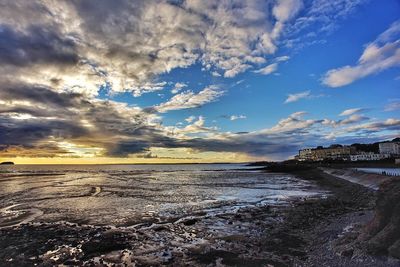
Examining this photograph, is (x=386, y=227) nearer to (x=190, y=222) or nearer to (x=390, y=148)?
(x=190, y=222)

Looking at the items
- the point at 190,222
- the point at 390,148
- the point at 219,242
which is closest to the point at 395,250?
the point at 219,242

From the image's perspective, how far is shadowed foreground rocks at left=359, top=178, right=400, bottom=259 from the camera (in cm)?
917

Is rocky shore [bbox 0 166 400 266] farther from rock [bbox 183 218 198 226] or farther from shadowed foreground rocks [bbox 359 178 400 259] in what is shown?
rock [bbox 183 218 198 226]

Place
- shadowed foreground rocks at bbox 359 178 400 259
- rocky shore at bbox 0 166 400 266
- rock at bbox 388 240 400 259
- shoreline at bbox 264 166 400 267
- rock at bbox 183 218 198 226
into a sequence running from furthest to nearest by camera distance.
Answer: rock at bbox 183 218 198 226 → rocky shore at bbox 0 166 400 266 → shadowed foreground rocks at bbox 359 178 400 259 → shoreline at bbox 264 166 400 267 → rock at bbox 388 240 400 259

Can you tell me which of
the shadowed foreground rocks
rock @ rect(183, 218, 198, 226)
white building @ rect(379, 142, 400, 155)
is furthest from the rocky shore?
white building @ rect(379, 142, 400, 155)

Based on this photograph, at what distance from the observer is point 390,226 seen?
32.3ft

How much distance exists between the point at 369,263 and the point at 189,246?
6.24 m

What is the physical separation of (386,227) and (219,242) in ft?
→ 19.7

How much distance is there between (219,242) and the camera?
40.6 feet

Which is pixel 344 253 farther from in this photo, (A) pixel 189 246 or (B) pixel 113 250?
(B) pixel 113 250

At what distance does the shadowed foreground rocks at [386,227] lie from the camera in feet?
30.1

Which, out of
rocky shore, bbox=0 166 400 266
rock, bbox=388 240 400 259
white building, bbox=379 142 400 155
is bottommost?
rocky shore, bbox=0 166 400 266

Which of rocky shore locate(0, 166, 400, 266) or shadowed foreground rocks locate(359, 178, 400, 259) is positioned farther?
rocky shore locate(0, 166, 400, 266)

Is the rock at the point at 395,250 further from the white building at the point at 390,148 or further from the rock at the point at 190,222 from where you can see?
the white building at the point at 390,148
